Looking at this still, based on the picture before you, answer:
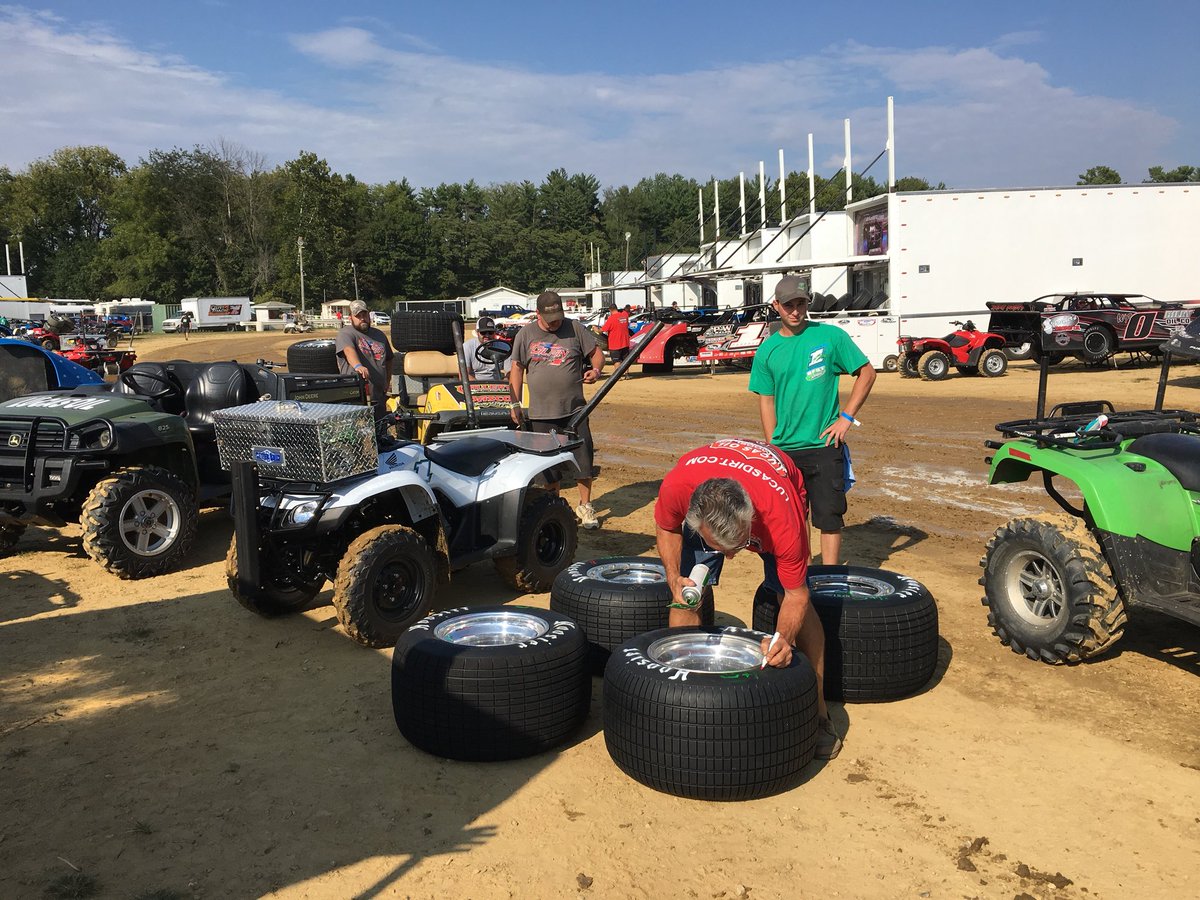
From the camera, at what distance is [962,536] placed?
27.8 ft

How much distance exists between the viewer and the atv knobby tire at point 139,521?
6.98 m

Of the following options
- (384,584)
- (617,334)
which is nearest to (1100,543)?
(384,584)

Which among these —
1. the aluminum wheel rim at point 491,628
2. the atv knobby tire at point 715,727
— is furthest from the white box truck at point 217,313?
the atv knobby tire at point 715,727

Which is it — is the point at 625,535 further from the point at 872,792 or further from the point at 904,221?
the point at 904,221

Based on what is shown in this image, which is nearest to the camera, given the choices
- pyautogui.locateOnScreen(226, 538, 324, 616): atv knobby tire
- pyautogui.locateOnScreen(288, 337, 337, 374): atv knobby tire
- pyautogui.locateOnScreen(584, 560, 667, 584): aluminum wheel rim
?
pyautogui.locateOnScreen(584, 560, 667, 584): aluminum wheel rim

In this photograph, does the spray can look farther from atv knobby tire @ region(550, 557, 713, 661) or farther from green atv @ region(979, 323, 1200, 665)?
green atv @ region(979, 323, 1200, 665)

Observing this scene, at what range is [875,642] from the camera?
4691mm

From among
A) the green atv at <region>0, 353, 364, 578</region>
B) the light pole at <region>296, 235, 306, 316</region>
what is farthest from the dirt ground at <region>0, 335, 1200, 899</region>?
the light pole at <region>296, 235, 306, 316</region>

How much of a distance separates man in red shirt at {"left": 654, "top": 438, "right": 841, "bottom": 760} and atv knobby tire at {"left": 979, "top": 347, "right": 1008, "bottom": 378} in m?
20.0

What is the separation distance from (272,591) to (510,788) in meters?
2.65

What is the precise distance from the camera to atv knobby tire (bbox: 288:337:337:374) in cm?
983

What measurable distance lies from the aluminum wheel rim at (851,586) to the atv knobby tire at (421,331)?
7054 millimetres

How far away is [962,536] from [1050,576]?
318 cm

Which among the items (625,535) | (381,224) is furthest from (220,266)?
(625,535)
